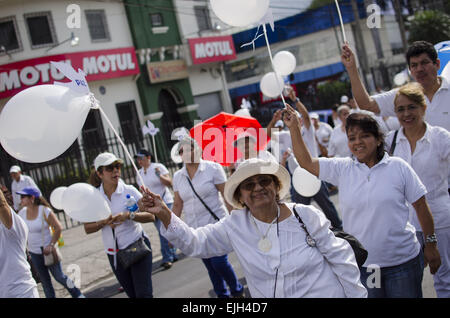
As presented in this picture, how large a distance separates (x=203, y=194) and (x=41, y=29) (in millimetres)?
15830

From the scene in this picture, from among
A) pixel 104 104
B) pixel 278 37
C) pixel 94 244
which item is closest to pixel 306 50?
pixel 278 37

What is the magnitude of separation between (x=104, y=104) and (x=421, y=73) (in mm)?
17603

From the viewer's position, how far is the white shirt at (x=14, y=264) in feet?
11.3

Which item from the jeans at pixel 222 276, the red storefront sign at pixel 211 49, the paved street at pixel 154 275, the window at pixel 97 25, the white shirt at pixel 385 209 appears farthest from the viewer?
the red storefront sign at pixel 211 49

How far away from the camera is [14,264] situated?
3.49 m

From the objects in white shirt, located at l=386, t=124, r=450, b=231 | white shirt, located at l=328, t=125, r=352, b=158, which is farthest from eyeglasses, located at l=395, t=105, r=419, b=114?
white shirt, located at l=328, t=125, r=352, b=158

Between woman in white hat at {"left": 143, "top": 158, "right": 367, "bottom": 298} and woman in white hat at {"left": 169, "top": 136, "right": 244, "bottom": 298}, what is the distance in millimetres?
2343

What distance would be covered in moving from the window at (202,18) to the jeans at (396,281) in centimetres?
2306

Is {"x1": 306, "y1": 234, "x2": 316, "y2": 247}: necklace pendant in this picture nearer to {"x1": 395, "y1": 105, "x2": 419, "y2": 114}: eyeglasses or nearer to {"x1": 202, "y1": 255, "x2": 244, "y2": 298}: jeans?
{"x1": 395, "y1": 105, "x2": 419, "y2": 114}: eyeglasses

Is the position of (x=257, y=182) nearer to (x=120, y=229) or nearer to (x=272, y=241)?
(x=272, y=241)

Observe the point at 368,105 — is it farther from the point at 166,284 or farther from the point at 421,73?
the point at 166,284

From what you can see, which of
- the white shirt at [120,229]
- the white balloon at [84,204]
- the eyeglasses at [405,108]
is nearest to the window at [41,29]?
the white shirt at [120,229]

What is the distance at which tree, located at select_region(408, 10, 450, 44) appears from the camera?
23828mm

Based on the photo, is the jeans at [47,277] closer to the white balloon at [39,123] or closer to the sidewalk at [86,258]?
the sidewalk at [86,258]
